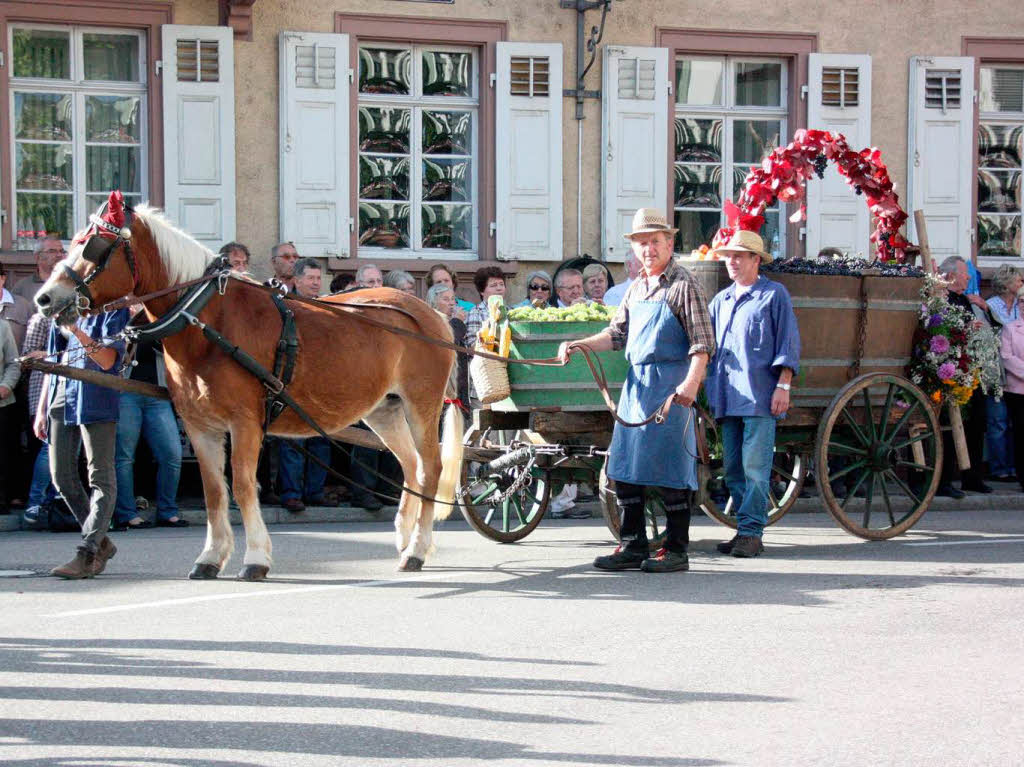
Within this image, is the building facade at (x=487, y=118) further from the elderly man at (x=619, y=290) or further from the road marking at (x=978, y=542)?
the road marking at (x=978, y=542)

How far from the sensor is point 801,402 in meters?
10.1

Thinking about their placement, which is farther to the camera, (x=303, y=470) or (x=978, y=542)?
(x=303, y=470)

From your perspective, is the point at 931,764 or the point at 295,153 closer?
the point at 931,764

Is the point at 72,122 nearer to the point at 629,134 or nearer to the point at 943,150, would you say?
the point at 629,134

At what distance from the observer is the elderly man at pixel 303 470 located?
12656 millimetres

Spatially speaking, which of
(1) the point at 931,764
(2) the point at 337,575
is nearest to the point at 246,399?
(2) the point at 337,575

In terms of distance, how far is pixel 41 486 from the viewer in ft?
39.2

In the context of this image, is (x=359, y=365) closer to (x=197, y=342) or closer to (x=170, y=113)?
(x=197, y=342)

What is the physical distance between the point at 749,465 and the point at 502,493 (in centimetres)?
156

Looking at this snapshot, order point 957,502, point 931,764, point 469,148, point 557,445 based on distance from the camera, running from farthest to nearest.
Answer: point 469,148
point 957,502
point 557,445
point 931,764

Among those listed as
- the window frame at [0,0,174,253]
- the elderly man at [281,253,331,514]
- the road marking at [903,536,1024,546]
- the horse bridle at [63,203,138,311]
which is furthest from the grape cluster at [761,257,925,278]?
the window frame at [0,0,174,253]

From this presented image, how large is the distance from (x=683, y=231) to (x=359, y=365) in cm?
869

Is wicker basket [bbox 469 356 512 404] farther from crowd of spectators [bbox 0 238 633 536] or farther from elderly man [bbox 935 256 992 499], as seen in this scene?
elderly man [bbox 935 256 992 499]

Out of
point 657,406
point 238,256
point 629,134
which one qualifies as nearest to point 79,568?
point 657,406
